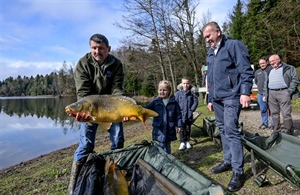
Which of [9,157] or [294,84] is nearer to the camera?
[294,84]

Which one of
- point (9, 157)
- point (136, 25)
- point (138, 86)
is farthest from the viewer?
point (138, 86)

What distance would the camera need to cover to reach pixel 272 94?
5254 millimetres

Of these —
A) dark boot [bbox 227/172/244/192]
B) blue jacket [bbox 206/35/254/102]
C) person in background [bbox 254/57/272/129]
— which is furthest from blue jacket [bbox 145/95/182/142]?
person in background [bbox 254/57/272/129]

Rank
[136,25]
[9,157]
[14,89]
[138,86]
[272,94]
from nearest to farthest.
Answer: [272,94] → [9,157] → [136,25] → [138,86] → [14,89]

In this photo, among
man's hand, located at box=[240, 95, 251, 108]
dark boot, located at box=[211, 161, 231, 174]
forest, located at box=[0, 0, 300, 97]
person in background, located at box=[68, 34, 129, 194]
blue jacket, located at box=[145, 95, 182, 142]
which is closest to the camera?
man's hand, located at box=[240, 95, 251, 108]

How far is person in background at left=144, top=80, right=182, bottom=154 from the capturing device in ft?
12.9

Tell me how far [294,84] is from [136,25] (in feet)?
48.3


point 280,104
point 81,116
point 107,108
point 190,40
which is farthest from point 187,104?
point 190,40

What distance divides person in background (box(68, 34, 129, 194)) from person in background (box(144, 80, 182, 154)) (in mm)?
995

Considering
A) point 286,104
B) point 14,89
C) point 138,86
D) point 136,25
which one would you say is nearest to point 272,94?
point 286,104

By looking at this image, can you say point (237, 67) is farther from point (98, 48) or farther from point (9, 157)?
point (9, 157)

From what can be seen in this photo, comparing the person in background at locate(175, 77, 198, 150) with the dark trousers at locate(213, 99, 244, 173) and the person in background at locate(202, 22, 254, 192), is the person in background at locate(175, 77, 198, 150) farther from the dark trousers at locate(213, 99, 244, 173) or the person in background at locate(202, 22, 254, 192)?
the dark trousers at locate(213, 99, 244, 173)

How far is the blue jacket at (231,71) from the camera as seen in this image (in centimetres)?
282

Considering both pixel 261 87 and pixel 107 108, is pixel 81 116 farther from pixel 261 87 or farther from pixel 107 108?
pixel 261 87
